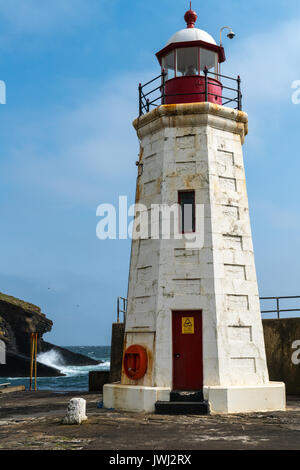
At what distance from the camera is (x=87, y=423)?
416 inches

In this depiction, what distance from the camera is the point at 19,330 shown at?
199 feet

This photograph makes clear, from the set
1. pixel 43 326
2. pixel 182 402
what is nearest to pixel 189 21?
pixel 182 402

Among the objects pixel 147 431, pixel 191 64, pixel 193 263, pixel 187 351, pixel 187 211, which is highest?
pixel 191 64

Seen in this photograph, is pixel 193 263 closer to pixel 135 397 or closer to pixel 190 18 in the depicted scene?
pixel 135 397

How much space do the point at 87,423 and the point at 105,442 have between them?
2.06 meters

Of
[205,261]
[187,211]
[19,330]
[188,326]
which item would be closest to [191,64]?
[187,211]

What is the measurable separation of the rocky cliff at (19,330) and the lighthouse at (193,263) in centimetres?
4566

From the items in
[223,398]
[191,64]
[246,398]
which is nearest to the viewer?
[223,398]

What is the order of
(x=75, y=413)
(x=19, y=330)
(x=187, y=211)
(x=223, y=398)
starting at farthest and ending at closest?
(x=19, y=330), (x=187, y=211), (x=223, y=398), (x=75, y=413)

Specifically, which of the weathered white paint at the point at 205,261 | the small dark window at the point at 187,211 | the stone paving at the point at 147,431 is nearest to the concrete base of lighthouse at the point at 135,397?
the weathered white paint at the point at 205,261

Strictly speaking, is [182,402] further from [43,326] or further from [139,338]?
[43,326]

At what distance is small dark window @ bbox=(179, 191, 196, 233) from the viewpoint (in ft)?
43.4

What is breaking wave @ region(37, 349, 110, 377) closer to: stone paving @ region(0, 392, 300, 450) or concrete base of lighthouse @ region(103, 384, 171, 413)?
concrete base of lighthouse @ region(103, 384, 171, 413)

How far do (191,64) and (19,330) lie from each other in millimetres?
51807
